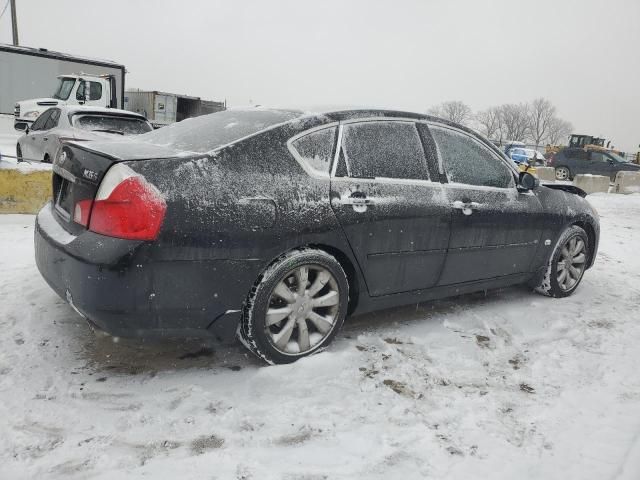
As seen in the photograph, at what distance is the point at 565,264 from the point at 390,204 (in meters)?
2.37

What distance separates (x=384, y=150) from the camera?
3309mm

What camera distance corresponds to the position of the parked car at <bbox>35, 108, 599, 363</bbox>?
245cm

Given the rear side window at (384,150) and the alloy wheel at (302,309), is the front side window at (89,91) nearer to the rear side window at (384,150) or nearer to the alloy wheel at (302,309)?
the rear side window at (384,150)

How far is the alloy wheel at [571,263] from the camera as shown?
466 cm

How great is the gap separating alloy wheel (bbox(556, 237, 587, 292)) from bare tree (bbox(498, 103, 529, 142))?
104945 millimetres

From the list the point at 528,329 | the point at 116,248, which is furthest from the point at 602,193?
the point at 116,248

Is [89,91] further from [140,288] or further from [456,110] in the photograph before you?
[456,110]

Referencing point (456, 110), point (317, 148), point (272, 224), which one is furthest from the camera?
point (456, 110)

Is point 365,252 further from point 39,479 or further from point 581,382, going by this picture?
point 39,479

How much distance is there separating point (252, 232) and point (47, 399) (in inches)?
50.3

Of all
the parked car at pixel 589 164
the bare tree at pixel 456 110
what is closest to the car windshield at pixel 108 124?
the parked car at pixel 589 164

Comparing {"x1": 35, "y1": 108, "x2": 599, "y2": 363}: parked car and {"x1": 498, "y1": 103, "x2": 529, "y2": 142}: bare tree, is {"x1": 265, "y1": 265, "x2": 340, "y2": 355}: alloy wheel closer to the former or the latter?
{"x1": 35, "y1": 108, "x2": 599, "y2": 363}: parked car

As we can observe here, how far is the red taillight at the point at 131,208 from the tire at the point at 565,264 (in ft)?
11.6

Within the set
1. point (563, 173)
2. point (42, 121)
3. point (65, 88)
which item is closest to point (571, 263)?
point (42, 121)
